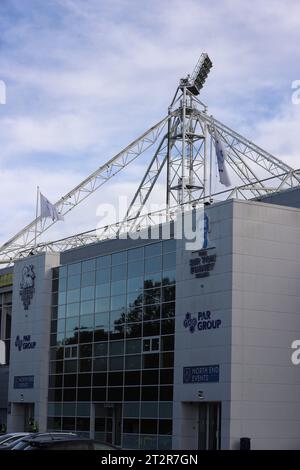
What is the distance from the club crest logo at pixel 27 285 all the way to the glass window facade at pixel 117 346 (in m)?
2.02

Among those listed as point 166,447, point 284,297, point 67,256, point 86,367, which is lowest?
Result: point 166,447

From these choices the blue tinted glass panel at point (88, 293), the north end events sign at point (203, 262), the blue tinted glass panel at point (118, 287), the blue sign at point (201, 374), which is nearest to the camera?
the blue sign at point (201, 374)

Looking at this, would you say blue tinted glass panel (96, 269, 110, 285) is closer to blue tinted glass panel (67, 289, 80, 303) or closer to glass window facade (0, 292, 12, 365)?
blue tinted glass panel (67, 289, 80, 303)

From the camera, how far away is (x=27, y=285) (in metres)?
53.1

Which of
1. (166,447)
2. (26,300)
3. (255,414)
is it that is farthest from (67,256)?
(255,414)

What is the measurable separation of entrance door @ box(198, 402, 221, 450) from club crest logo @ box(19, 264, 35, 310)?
55.3 ft

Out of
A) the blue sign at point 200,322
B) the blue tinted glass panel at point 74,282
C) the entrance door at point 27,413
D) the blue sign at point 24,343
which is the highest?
the blue tinted glass panel at point 74,282

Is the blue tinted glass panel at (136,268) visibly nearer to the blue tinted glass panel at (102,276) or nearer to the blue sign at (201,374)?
the blue tinted glass panel at (102,276)

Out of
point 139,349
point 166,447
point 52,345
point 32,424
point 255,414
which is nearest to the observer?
point 255,414

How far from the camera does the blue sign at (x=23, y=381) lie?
51084mm

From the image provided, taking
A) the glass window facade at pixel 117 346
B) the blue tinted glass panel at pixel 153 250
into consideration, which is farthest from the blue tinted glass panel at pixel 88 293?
the blue tinted glass panel at pixel 153 250

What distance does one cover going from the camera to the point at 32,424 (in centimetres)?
4712

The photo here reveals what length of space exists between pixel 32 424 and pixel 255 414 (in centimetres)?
1521
